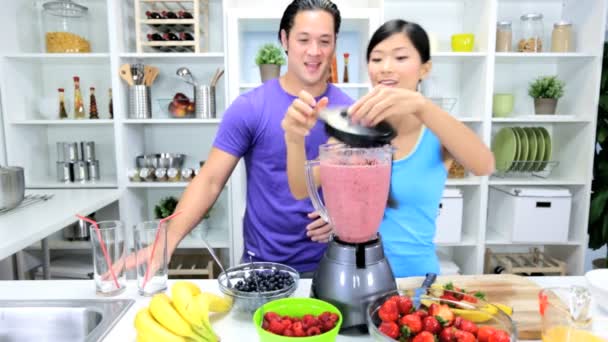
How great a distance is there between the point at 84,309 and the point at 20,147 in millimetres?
2147

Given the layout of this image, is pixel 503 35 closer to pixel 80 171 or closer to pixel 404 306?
pixel 404 306

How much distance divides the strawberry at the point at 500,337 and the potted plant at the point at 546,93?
235 cm

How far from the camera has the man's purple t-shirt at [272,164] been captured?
1.39 meters

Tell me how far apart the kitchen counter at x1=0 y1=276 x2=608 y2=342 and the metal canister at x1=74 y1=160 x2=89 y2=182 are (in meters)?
1.72

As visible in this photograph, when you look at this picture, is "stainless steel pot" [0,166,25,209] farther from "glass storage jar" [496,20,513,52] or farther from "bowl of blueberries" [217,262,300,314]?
"glass storage jar" [496,20,513,52]

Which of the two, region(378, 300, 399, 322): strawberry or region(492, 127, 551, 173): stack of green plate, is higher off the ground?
region(492, 127, 551, 173): stack of green plate

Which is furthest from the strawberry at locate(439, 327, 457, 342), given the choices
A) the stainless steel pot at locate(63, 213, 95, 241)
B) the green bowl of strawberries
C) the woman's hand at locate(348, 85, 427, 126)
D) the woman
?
the stainless steel pot at locate(63, 213, 95, 241)

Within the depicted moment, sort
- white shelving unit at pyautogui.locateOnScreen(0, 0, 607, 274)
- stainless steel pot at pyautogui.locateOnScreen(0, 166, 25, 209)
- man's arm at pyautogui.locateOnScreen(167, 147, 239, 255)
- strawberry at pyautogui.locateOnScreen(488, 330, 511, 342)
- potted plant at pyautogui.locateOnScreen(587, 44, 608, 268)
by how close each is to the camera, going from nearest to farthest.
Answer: strawberry at pyautogui.locateOnScreen(488, 330, 511, 342) → man's arm at pyautogui.locateOnScreen(167, 147, 239, 255) → stainless steel pot at pyautogui.locateOnScreen(0, 166, 25, 209) → white shelving unit at pyautogui.locateOnScreen(0, 0, 607, 274) → potted plant at pyautogui.locateOnScreen(587, 44, 608, 268)

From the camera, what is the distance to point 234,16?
7.98ft

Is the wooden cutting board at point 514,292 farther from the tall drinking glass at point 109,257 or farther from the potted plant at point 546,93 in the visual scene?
the potted plant at point 546,93

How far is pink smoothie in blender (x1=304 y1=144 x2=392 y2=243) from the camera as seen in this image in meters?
0.82

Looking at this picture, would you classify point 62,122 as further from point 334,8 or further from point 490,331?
point 490,331

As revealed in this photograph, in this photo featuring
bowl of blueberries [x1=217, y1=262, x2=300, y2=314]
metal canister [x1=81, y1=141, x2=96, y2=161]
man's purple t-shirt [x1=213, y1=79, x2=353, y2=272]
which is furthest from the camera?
metal canister [x1=81, y1=141, x2=96, y2=161]

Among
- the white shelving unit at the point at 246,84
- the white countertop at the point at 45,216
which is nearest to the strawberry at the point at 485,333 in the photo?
the white countertop at the point at 45,216
